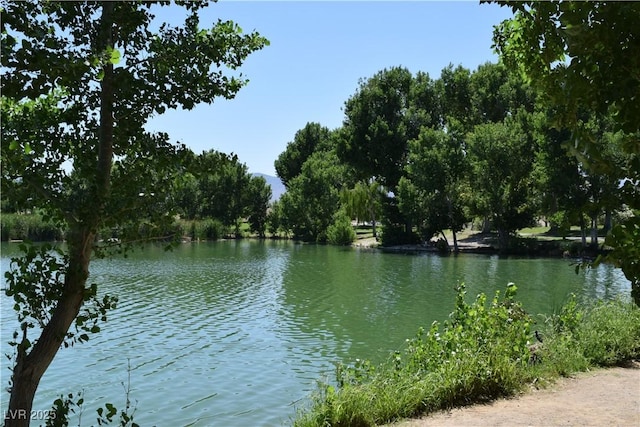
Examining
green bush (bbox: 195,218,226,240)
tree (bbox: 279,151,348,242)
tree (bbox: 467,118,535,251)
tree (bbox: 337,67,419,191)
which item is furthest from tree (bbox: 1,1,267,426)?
green bush (bbox: 195,218,226,240)

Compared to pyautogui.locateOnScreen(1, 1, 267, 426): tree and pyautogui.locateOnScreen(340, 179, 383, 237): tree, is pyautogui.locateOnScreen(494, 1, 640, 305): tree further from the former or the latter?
pyautogui.locateOnScreen(340, 179, 383, 237): tree

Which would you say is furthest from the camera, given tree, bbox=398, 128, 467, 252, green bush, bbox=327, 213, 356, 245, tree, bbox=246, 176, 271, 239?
tree, bbox=246, 176, 271, 239

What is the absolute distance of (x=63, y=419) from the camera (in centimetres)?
396

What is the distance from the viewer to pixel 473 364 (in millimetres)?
6824

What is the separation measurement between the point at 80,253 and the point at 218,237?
208ft

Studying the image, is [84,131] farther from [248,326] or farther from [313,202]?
[313,202]

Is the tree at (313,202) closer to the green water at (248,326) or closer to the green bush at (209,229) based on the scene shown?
the green bush at (209,229)

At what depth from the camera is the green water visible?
32.0ft

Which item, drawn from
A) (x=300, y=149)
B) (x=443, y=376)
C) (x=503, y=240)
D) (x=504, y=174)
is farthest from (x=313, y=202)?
(x=443, y=376)

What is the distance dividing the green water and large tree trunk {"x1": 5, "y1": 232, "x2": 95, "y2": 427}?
216 inches

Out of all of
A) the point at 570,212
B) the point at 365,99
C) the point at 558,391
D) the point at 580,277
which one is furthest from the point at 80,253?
the point at 365,99

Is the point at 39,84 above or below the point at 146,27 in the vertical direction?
below

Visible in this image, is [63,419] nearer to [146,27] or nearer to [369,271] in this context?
[146,27]

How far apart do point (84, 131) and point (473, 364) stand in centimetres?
519
